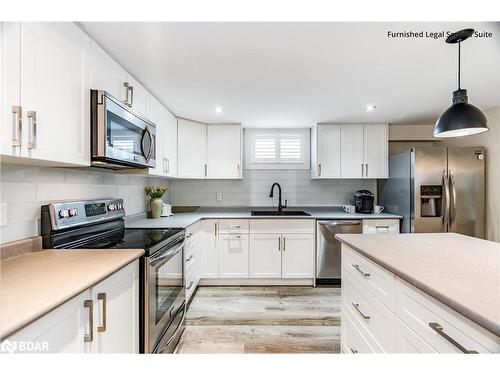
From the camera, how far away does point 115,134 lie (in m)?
1.64

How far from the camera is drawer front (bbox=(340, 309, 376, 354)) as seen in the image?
4.65 feet

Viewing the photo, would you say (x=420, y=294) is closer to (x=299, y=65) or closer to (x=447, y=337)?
(x=447, y=337)

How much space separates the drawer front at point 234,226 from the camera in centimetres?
326

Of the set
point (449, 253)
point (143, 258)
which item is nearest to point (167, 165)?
point (143, 258)

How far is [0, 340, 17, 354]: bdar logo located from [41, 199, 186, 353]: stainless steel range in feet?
2.60

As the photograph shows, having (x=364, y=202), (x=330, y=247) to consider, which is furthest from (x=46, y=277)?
(x=364, y=202)

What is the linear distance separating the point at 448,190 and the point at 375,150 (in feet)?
3.20

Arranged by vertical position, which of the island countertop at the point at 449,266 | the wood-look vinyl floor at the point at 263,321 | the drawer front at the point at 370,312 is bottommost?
the wood-look vinyl floor at the point at 263,321

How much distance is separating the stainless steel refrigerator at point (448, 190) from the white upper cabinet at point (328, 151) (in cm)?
89

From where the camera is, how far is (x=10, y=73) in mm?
1001

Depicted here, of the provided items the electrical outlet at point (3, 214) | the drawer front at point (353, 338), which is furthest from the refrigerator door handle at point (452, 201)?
the electrical outlet at point (3, 214)

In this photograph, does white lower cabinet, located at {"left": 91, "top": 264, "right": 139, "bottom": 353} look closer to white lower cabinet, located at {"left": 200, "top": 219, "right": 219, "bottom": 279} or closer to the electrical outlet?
the electrical outlet

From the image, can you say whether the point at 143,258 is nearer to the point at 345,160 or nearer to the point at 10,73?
the point at 10,73

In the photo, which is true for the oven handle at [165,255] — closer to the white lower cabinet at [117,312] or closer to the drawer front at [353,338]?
the white lower cabinet at [117,312]
